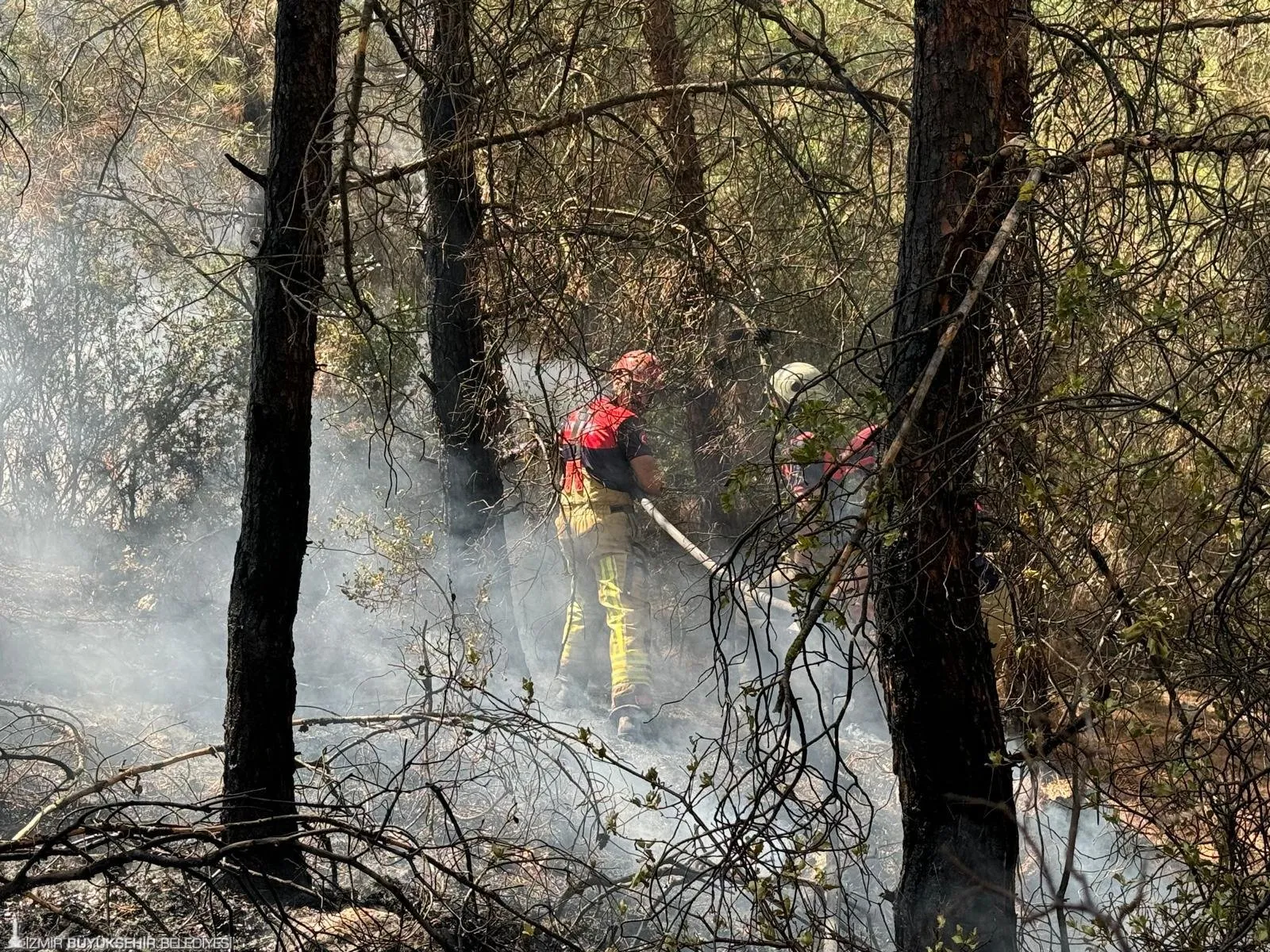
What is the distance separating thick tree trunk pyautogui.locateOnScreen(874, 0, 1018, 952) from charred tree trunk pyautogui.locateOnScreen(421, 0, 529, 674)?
217 centimetres

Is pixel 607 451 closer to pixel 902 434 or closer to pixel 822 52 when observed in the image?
pixel 822 52

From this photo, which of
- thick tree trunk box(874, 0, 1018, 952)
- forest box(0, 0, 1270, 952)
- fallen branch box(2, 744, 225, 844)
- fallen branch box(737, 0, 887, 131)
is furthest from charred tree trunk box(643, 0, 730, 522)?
fallen branch box(2, 744, 225, 844)

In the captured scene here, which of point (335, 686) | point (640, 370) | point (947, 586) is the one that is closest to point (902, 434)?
point (947, 586)

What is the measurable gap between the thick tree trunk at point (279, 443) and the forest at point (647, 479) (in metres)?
0.02

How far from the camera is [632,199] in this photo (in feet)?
21.2

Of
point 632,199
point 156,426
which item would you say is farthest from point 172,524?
point 632,199

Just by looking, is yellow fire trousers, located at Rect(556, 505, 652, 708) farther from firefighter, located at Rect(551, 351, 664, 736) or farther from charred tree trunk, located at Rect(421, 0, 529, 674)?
charred tree trunk, located at Rect(421, 0, 529, 674)

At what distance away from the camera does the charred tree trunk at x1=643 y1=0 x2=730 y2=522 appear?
18.2ft

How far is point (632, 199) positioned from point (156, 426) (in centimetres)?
502

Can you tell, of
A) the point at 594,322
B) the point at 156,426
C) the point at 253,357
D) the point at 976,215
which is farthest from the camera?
the point at 156,426

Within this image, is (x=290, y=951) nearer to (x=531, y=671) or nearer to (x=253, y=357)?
(x=253, y=357)

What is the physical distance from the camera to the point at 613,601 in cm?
752

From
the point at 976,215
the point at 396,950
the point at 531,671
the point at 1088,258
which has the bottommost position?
the point at 396,950

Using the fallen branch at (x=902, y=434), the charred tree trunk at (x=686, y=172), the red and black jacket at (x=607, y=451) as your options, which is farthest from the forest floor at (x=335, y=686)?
the fallen branch at (x=902, y=434)
